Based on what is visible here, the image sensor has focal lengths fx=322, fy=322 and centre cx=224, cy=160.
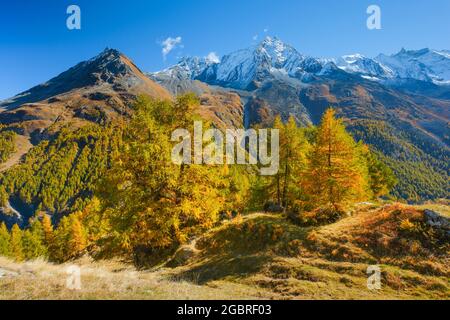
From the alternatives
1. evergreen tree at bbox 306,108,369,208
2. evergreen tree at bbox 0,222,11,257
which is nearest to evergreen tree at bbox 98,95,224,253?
evergreen tree at bbox 306,108,369,208

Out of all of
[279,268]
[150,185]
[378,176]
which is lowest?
[279,268]

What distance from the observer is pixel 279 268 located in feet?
65.3

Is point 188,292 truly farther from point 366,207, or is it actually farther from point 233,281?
point 366,207

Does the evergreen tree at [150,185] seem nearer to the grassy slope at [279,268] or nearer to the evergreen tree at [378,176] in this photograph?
the grassy slope at [279,268]

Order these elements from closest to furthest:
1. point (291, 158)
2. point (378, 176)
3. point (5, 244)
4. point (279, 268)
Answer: point (279, 268), point (291, 158), point (378, 176), point (5, 244)

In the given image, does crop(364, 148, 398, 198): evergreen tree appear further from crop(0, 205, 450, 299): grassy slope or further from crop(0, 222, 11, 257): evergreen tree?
crop(0, 222, 11, 257): evergreen tree

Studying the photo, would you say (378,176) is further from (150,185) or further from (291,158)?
(150,185)

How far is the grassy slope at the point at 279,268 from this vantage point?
12.2m

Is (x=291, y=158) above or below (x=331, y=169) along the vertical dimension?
above

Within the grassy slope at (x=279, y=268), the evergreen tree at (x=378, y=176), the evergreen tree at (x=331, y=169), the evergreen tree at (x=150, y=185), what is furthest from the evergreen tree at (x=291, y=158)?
the evergreen tree at (x=378, y=176)

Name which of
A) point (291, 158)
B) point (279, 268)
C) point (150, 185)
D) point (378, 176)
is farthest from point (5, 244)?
point (378, 176)
